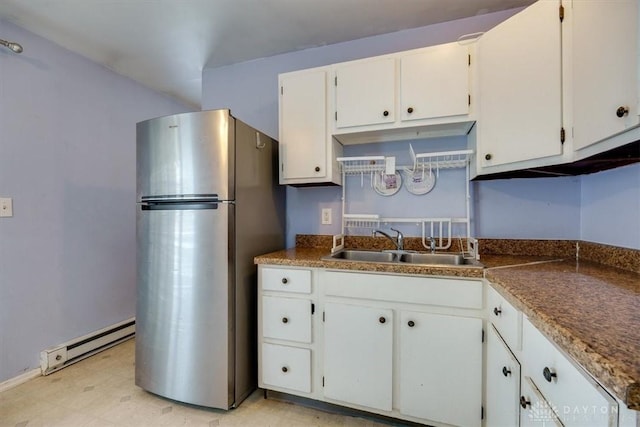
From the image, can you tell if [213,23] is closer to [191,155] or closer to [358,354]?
[191,155]

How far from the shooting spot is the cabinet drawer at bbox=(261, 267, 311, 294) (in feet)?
5.09

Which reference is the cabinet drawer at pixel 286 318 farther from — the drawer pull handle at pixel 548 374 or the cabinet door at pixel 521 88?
the cabinet door at pixel 521 88

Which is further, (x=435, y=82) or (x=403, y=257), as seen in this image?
(x=403, y=257)

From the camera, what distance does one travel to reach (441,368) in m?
1.33

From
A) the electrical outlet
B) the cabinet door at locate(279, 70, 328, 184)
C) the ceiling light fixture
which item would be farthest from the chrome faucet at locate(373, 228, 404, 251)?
the ceiling light fixture

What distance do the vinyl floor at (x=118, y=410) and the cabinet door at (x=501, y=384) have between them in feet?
2.07

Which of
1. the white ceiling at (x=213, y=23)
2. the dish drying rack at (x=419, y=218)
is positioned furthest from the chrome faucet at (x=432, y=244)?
the white ceiling at (x=213, y=23)

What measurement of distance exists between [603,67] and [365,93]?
1048 millimetres

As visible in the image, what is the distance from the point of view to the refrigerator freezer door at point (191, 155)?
1542mm

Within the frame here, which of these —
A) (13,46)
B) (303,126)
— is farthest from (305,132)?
(13,46)

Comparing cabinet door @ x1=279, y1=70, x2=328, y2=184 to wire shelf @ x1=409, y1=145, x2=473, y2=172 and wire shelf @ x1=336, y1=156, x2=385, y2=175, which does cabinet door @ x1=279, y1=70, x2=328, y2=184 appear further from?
wire shelf @ x1=409, y1=145, x2=473, y2=172

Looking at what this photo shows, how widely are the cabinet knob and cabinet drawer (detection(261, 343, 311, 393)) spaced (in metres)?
1.64

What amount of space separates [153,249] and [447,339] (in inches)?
66.2

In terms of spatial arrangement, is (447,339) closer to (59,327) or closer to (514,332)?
(514,332)
